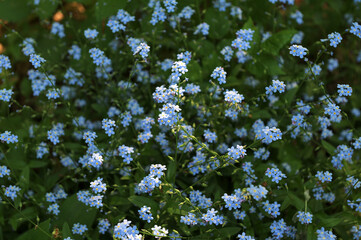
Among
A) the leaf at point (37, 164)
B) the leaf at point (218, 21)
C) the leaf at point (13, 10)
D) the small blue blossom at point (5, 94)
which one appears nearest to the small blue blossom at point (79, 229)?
Answer: the leaf at point (37, 164)

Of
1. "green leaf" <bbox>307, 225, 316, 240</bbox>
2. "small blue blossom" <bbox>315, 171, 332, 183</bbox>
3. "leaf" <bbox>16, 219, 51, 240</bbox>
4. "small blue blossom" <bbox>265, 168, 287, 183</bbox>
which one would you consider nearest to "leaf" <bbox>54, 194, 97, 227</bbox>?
"leaf" <bbox>16, 219, 51, 240</bbox>

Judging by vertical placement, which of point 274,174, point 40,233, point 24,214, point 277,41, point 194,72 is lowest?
point 40,233

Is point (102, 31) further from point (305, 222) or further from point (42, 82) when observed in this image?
point (305, 222)

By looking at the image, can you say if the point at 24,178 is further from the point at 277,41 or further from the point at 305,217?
the point at 277,41

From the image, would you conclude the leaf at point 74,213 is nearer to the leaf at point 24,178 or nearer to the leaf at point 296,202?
the leaf at point 24,178

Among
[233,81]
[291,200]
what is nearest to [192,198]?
[291,200]

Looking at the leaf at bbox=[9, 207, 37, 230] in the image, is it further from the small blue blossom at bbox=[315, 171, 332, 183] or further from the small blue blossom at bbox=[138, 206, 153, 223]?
the small blue blossom at bbox=[315, 171, 332, 183]

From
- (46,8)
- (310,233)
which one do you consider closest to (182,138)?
(310,233)
